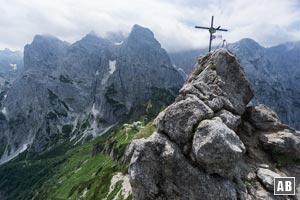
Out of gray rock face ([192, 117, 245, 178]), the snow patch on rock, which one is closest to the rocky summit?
gray rock face ([192, 117, 245, 178])

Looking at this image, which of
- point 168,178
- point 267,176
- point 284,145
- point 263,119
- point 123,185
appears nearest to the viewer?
point 168,178

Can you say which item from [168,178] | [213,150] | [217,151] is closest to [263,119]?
[217,151]

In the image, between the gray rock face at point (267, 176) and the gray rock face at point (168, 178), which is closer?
the gray rock face at point (168, 178)

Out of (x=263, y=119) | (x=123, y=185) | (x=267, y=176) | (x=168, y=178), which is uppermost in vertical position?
(x=263, y=119)

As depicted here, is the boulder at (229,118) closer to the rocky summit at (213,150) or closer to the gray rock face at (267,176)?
the rocky summit at (213,150)

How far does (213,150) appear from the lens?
3133cm

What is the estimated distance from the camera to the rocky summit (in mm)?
31609

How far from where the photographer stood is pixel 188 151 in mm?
33500

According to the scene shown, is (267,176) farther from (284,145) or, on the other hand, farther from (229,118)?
(229,118)

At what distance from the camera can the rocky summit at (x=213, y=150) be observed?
31.6 metres

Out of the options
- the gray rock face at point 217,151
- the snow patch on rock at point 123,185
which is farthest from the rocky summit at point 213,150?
the snow patch on rock at point 123,185

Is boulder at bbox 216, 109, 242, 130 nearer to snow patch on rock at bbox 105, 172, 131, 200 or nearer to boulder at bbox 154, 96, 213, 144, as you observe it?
boulder at bbox 154, 96, 213, 144

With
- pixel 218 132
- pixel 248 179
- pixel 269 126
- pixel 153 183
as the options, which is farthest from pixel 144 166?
pixel 269 126

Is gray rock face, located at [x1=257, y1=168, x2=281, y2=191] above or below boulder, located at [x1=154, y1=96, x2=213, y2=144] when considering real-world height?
below
